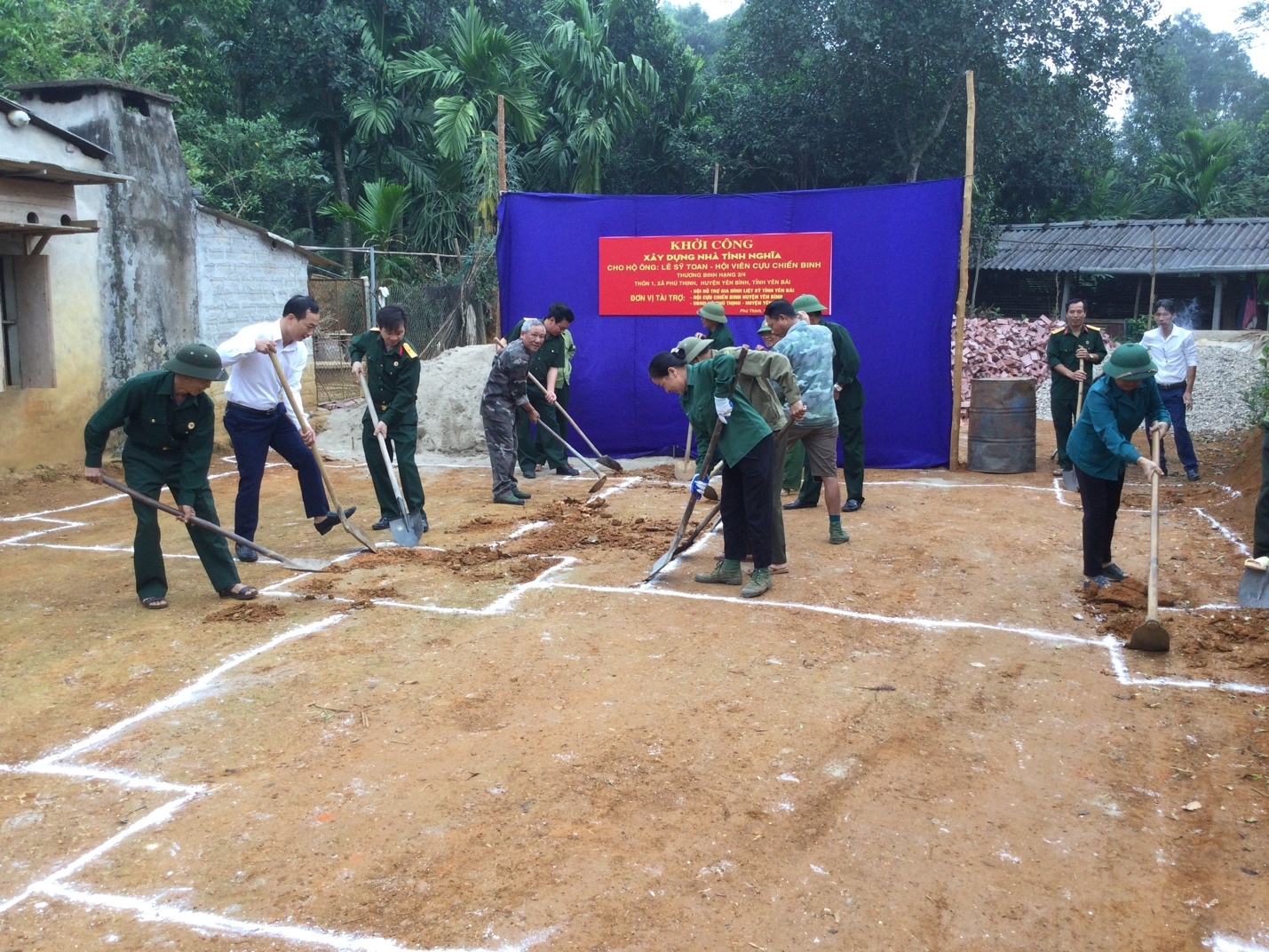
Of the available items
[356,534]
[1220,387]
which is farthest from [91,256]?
Answer: [1220,387]

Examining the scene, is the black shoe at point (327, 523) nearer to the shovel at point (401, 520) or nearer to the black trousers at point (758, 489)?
the shovel at point (401, 520)

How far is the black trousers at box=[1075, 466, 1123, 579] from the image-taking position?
663 centimetres

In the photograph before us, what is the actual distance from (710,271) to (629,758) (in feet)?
25.8

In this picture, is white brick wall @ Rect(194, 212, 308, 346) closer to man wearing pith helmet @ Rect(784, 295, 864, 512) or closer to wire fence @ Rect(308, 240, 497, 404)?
wire fence @ Rect(308, 240, 497, 404)

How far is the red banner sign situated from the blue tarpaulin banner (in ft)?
0.33

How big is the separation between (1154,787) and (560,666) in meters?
2.70

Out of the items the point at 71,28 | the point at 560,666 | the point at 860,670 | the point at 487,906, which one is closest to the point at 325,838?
the point at 487,906

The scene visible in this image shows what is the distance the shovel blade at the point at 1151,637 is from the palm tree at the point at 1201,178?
1007 inches

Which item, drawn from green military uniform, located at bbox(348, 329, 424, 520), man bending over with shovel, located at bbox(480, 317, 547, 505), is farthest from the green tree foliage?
green military uniform, located at bbox(348, 329, 424, 520)

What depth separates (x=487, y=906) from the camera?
335cm

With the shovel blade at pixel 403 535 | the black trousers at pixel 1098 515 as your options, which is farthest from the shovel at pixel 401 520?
the black trousers at pixel 1098 515

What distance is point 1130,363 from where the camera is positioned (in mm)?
6355

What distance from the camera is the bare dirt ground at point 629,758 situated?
11.0 feet

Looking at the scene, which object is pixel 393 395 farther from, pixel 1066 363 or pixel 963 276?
pixel 1066 363
